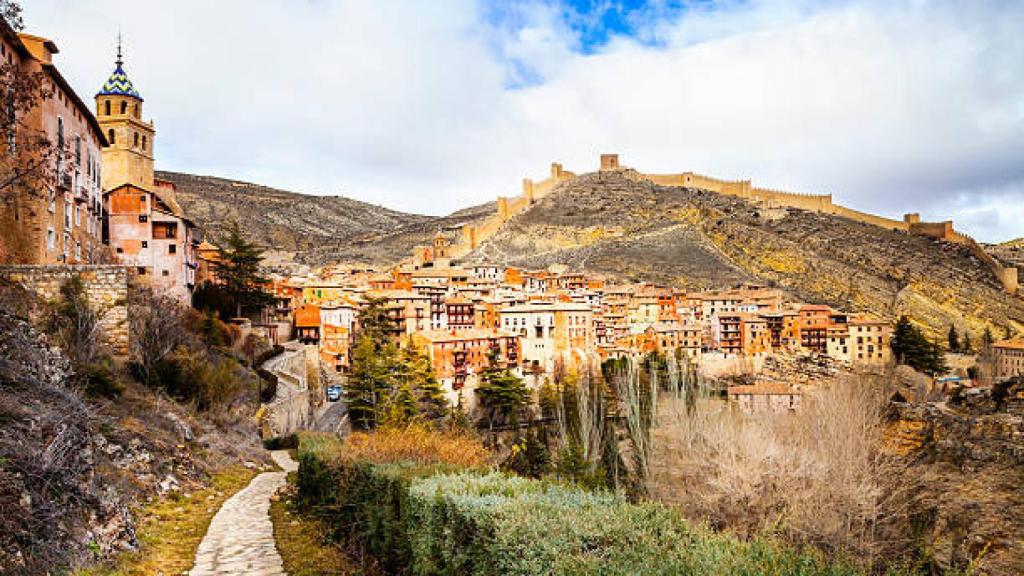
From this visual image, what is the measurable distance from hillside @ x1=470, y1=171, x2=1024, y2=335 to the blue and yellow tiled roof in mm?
62104

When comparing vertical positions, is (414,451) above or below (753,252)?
below

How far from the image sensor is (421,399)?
1528 inches

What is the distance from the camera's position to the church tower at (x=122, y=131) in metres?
38.3

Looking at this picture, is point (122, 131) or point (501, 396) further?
point (501, 396)

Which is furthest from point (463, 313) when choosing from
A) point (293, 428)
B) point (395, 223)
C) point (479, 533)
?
point (395, 223)

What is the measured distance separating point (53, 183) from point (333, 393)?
23.1 m

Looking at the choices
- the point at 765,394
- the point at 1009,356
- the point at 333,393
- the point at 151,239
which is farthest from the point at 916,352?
the point at 151,239

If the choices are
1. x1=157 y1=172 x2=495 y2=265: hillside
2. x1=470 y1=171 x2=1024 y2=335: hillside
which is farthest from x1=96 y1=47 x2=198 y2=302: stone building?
x1=157 y1=172 x2=495 y2=265: hillside

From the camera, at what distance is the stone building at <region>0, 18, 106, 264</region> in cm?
1778

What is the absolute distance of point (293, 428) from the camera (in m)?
26.1

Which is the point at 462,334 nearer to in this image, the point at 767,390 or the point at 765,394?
the point at 765,394

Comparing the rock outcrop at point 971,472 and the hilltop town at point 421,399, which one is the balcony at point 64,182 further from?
the rock outcrop at point 971,472

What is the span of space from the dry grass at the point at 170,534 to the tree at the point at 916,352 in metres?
59.1

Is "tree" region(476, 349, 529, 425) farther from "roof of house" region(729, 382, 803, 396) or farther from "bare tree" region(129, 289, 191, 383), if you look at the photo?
"bare tree" region(129, 289, 191, 383)
